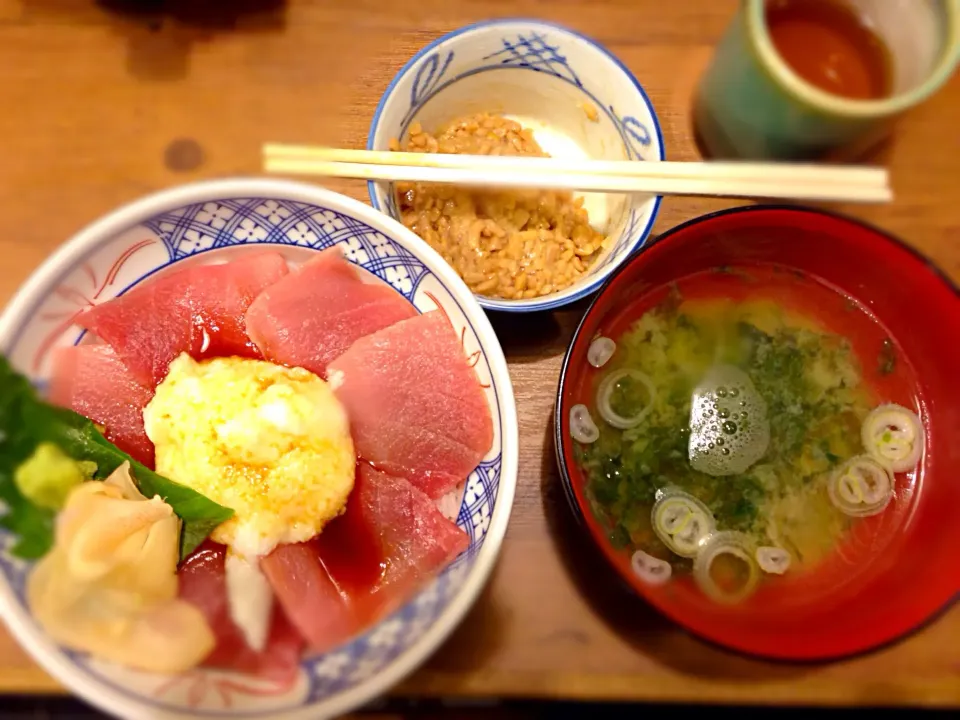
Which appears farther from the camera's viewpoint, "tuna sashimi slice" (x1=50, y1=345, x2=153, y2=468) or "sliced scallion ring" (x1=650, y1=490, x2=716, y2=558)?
"sliced scallion ring" (x1=650, y1=490, x2=716, y2=558)

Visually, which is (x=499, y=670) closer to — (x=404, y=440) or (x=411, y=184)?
(x=404, y=440)

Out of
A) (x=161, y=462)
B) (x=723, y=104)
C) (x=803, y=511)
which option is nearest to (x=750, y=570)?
(x=803, y=511)

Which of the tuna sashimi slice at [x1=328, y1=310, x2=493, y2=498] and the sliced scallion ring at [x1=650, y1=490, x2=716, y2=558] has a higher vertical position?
the tuna sashimi slice at [x1=328, y1=310, x2=493, y2=498]

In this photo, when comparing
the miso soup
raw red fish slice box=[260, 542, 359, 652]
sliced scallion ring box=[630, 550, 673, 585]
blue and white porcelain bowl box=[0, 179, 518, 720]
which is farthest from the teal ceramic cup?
raw red fish slice box=[260, 542, 359, 652]

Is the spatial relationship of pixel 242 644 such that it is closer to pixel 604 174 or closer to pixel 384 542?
pixel 384 542

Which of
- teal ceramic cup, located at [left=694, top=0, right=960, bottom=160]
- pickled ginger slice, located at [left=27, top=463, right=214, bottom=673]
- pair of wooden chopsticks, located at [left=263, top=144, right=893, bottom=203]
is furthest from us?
pair of wooden chopsticks, located at [left=263, top=144, right=893, bottom=203]

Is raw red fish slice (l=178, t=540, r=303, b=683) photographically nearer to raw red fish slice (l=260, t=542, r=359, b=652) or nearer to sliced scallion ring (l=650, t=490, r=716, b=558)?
raw red fish slice (l=260, t=542, r=359, b=652)
